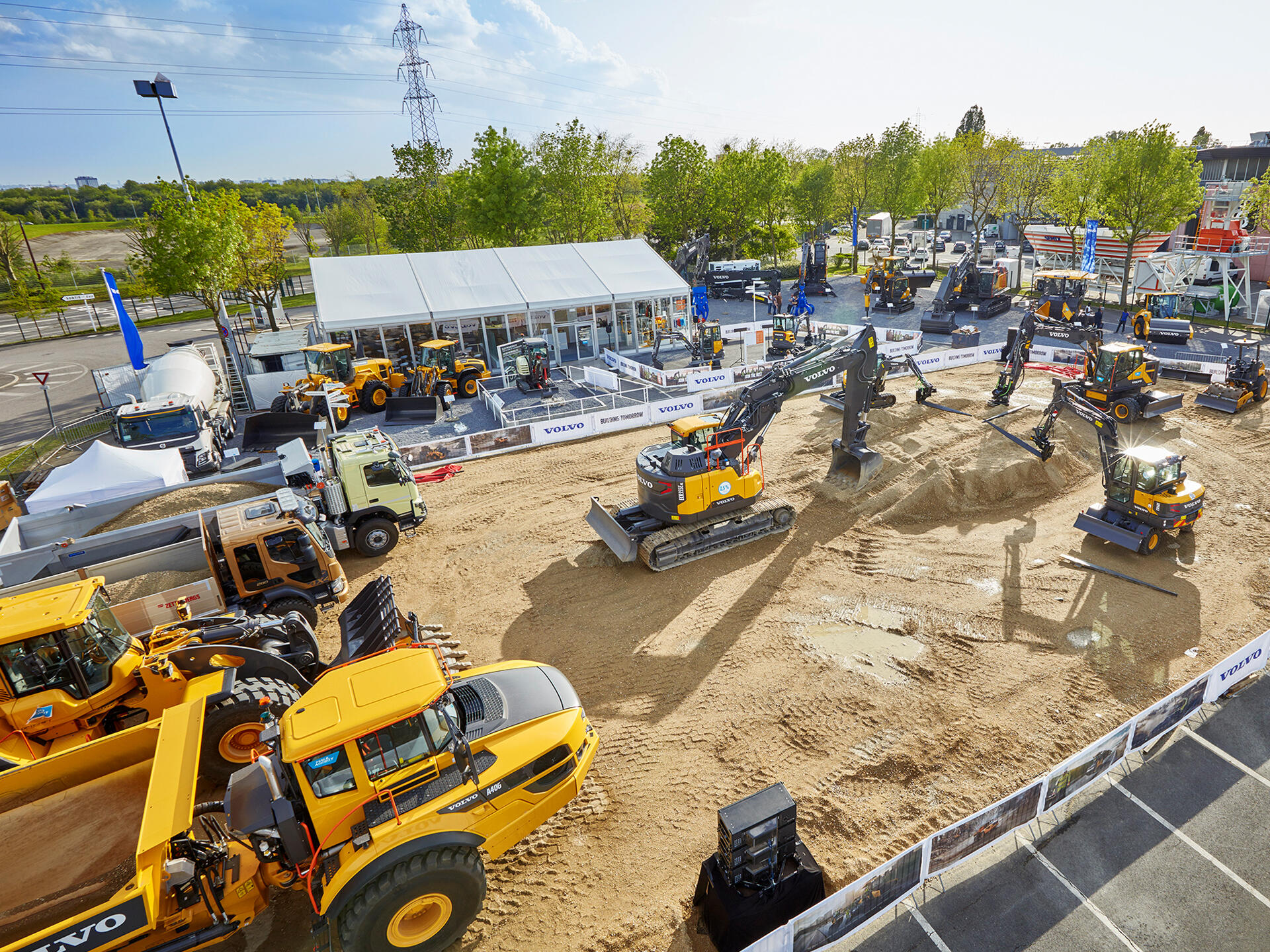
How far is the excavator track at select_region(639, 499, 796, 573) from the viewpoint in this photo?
14117 millimetres

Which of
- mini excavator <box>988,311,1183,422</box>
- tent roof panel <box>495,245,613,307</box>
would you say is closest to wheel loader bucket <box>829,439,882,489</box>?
mini excavator <box>988,311,1183,422</box>

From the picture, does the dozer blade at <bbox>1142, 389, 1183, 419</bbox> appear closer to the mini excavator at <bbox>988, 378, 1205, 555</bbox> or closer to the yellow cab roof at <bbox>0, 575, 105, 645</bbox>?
the mini excavator at <bbox>988, 378, 1205, 555</bbox>

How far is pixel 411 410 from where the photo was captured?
23938mm

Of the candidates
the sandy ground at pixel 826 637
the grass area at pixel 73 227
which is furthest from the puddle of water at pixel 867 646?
the grass area at pixel 73 227

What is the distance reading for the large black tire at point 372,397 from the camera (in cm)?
2477

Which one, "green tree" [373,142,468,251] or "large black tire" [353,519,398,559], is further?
"green tree" [373,142,468,251]

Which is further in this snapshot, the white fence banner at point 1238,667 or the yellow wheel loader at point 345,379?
the yellow wheel loader at point 345,379

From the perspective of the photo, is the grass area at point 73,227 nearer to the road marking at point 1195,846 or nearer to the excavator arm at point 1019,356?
the excavator arm at point 1019,356

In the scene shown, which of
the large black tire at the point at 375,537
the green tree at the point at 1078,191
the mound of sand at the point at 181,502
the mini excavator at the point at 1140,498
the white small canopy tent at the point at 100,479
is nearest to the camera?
the mini excavator at the point at 1140,498

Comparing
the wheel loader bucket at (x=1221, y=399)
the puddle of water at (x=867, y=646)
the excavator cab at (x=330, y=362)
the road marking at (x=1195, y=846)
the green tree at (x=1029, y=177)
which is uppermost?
the green tree at (x=1029, y=177)

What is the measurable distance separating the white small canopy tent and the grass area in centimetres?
7206

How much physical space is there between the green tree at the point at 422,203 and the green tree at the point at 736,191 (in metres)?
18.6

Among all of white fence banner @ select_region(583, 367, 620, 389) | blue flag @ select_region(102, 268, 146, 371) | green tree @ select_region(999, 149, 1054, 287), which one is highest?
green tree @ select_region(999, 149, 1054, 287)

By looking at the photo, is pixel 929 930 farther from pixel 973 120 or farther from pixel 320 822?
pixel 973 120
